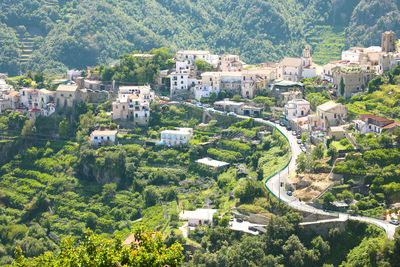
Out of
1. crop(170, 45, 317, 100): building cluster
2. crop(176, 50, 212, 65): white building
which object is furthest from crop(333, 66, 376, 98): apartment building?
crop(176, 50, 212, 65): white building

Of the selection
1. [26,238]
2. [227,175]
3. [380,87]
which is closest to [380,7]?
[380,87]

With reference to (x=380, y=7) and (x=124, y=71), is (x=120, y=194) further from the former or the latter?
(x=380, y=7)

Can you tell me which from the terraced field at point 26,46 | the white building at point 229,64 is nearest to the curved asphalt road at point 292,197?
the white building at point 229,64

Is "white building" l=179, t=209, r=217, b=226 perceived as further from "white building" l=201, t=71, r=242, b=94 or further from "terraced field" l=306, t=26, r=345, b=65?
"terraced field" l=306, t=26, r=345, b=65

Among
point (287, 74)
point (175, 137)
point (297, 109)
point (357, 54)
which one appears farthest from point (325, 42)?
point (175, 137)

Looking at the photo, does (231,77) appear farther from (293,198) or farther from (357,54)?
(293,198)
